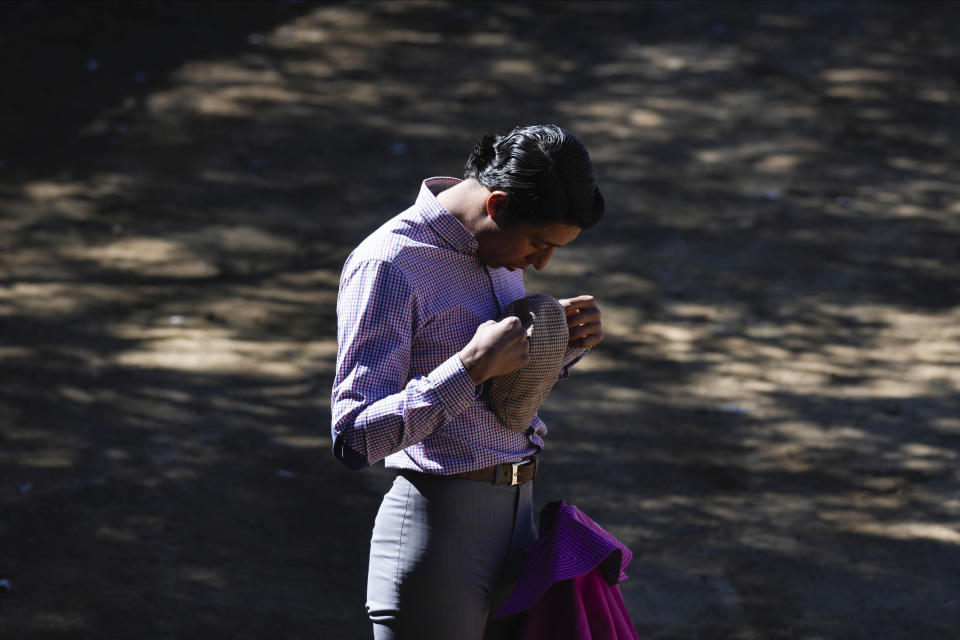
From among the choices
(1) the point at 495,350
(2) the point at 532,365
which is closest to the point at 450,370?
(1) the point at 495,350

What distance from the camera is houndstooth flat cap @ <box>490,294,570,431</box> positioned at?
2.64 meters

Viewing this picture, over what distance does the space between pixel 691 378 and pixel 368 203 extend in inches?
118

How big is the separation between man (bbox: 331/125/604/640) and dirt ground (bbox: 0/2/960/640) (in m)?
1.92

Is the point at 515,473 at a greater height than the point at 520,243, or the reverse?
the point at 520,243

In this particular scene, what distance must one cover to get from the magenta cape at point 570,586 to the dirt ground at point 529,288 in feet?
6.25

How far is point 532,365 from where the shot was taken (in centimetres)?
264

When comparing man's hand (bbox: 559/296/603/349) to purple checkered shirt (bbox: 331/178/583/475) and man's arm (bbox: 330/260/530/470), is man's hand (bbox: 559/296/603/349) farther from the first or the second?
man's arm (bbox: 330/260/530/470)

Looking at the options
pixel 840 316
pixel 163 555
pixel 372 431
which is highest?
pixel 372 431

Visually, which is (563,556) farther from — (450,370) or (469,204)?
(469,204)

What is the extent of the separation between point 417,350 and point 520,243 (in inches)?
14.1

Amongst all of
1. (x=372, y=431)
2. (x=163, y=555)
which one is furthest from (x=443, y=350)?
(x=163, y=555)

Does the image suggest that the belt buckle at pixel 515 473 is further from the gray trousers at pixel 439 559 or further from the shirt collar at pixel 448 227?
the shirt collar at pixel 448 227

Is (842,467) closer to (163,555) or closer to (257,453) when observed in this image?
(257,453)

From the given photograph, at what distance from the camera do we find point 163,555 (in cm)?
484
